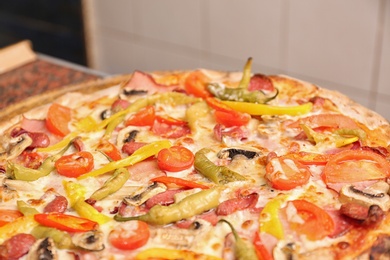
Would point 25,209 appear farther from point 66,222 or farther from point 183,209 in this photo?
point 183,209

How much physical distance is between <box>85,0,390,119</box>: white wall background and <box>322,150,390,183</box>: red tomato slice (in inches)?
70.4

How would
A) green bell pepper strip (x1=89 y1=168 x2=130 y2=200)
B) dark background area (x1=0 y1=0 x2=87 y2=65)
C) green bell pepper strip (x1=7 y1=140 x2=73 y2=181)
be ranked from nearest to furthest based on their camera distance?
green bell pepper strip (x1=89 y1=168 x2=130 y2=200) < green bell pepper strip (x1=7 y1=140 x2=73 y2=181) < dark background area (x1=0 y1=0 x2=87 y2=65)

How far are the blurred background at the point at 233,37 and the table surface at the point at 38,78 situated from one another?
4.81ft

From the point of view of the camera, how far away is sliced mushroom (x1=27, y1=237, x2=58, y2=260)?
1.73 metres

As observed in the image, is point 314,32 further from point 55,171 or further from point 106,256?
point 106,256

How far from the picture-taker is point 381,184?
6.54 feet

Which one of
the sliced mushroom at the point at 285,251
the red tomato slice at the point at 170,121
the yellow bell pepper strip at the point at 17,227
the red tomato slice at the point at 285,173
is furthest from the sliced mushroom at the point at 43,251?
the red tomato slice at the point at 170,121

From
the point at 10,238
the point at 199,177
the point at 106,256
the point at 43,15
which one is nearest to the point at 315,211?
the point at 199,177

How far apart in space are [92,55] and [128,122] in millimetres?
3459

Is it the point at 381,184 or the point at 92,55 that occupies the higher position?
the point at 381,184

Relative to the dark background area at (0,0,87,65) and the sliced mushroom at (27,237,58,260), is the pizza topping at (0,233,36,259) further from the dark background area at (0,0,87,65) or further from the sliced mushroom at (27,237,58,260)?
the dark background area at (0,0,87,65)

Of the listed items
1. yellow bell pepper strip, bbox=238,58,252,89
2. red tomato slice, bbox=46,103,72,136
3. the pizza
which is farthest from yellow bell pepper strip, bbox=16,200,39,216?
yellow bell pepper strip, bbox=238,58,252,89

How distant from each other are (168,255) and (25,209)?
1.73ft

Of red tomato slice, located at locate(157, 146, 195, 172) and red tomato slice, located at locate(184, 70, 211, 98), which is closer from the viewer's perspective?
red tomato slice, located at locate(157, 146, 195, 172)
